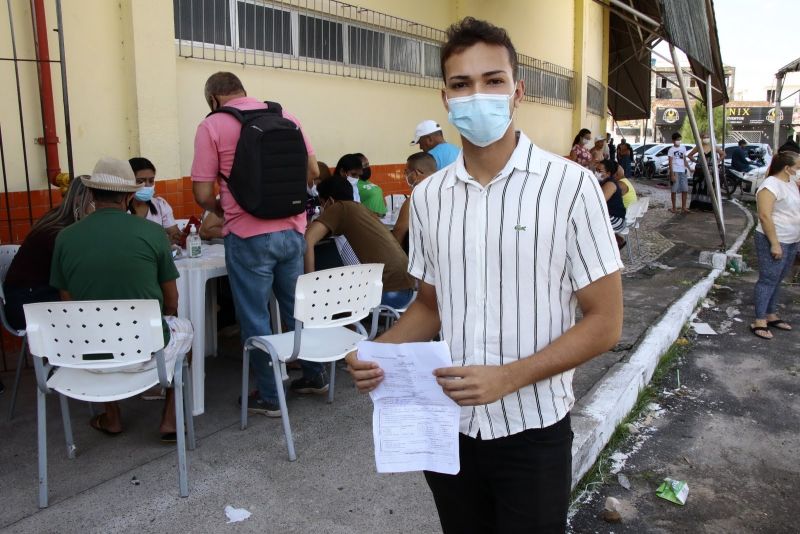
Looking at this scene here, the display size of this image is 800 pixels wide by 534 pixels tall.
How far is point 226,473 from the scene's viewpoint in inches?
130

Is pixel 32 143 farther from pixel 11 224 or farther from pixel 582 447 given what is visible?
pixel 582 447

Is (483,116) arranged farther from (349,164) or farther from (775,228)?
Answer: (775,228)

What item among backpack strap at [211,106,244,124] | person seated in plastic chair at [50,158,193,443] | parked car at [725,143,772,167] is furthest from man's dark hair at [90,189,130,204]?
parked car at [725,143,772,167]

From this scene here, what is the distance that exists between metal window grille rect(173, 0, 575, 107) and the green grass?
3.05m

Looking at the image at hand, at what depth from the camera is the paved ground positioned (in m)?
3.13

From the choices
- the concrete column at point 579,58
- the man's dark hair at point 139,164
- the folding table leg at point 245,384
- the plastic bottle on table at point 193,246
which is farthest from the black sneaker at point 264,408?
the concrete column at point 579,58

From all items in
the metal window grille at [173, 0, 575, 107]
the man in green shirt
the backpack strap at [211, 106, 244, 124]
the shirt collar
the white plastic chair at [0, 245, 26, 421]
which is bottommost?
the white plastic chair at [0, 245, 26, 421]

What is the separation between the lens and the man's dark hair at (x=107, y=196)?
3.24 m

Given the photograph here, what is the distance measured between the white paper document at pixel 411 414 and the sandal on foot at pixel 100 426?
2646 mm

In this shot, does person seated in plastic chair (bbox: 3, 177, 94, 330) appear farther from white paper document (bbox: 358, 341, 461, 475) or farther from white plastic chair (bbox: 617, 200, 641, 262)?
white plastic chair (bbox: 617, 200, 641, 262)

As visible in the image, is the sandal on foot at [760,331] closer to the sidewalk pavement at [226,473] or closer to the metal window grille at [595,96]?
the sidewalk pavement at [226,473]

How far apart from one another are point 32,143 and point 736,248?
9.65 m

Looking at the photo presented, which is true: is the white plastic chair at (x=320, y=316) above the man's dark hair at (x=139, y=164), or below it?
below

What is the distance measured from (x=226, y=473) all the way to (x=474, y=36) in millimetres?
2584
